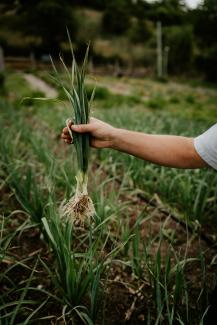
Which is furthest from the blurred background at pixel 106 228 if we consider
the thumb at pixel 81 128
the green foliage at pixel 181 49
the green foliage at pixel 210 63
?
the green foliage at pixel 181 49

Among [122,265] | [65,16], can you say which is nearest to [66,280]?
[122,265]

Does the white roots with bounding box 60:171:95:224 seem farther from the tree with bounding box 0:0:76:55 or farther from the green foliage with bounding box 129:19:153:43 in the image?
the green foliage with bounding box 129:19:153:43

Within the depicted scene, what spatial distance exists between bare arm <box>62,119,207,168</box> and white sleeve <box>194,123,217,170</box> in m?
0.04

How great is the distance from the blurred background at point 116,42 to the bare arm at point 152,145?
71.9 ft

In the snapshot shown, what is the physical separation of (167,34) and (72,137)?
28.8m

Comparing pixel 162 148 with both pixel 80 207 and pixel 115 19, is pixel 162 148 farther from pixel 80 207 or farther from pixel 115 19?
pixel 115 19

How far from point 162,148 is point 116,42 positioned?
33.0 metres

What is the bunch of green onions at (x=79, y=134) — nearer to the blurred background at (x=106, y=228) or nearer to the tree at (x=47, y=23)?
the blurred background at (x=106, y=228)

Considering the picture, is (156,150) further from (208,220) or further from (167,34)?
(167,34)

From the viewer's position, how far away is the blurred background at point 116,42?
2291 cm

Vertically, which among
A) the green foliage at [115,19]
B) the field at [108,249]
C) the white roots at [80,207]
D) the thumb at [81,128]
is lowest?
the field at [108,249]

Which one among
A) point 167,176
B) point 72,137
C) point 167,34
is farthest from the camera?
point 167,34

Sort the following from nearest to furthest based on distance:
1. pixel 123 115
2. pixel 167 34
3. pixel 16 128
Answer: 1. pixel 16 128
2. pixel 123 115
3. pixel 167 34

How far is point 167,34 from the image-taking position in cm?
2800
